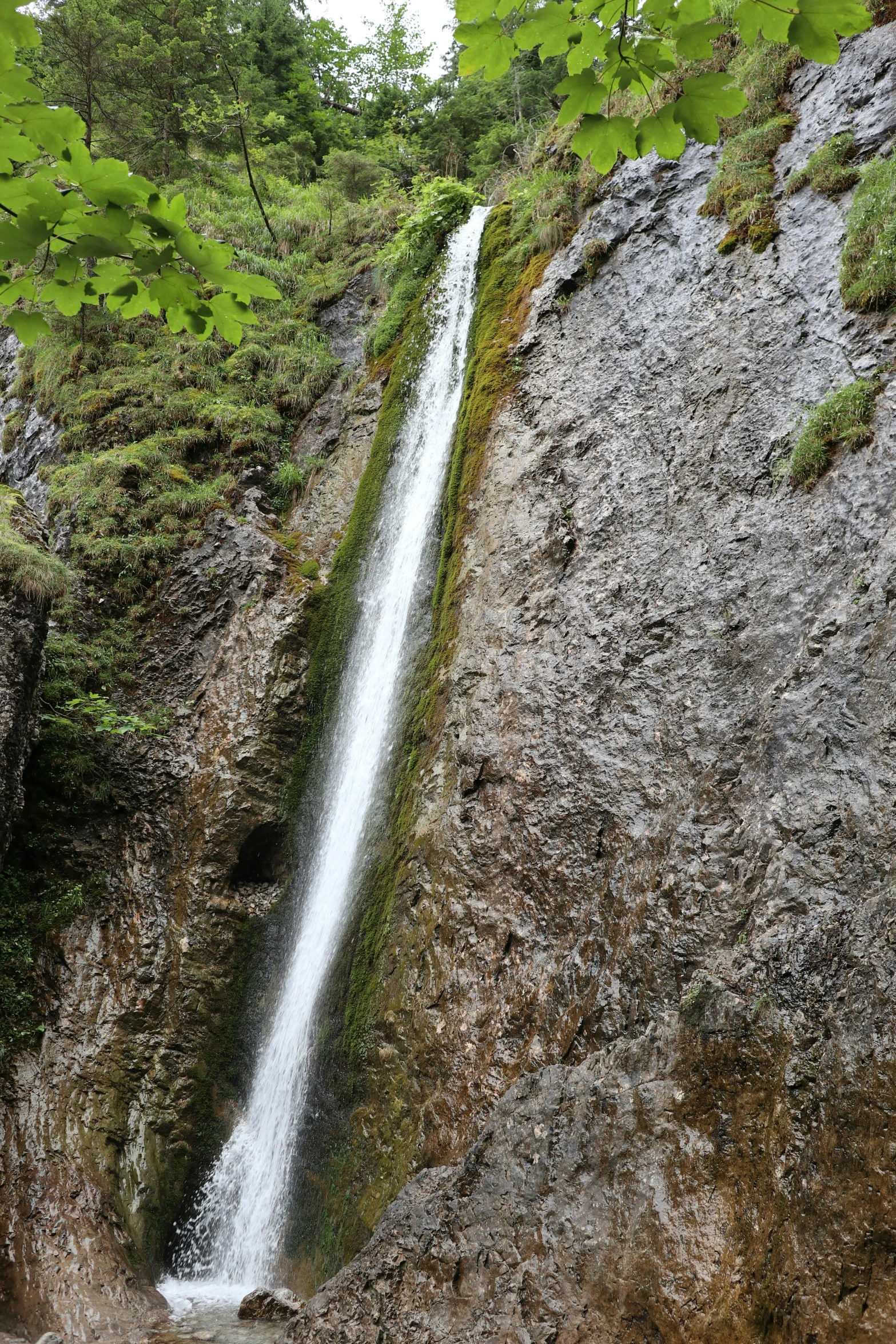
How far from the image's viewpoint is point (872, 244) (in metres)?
5.21

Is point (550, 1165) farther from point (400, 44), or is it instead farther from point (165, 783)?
point (400, 44)

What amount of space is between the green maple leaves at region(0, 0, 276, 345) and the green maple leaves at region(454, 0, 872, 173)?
87 centimetres

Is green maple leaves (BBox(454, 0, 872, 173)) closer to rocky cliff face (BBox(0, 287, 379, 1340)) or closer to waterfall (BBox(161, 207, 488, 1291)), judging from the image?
waterfall (BBox(161, 207, 488, 1291))

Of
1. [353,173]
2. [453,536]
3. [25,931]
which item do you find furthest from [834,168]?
[353,173]

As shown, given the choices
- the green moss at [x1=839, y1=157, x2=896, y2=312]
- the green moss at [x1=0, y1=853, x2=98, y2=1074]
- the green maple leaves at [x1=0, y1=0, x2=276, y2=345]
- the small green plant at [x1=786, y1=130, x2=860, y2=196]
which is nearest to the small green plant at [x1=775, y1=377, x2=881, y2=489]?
the green moss at [x1=839, y1=157, x2=896, y2=312]

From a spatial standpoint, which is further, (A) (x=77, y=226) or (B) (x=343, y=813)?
(B) (x=343, y=813)

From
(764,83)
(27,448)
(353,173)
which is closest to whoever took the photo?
(764,83)

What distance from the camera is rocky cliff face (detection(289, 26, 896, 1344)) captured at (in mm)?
3023

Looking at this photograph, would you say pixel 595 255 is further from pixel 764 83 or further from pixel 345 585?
pixel 345 585

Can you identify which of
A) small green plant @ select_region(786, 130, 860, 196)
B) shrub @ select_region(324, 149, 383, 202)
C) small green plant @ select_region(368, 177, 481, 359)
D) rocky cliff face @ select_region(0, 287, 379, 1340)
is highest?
shrub @ select_region(324, 149, 383, 202)

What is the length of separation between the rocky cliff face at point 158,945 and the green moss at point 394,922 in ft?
4.62

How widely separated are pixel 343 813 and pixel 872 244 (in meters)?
6.04

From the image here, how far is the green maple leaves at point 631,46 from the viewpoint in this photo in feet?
6.53

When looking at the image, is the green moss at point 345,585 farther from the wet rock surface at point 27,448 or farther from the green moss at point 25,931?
the wet rock surface at point 27,448
